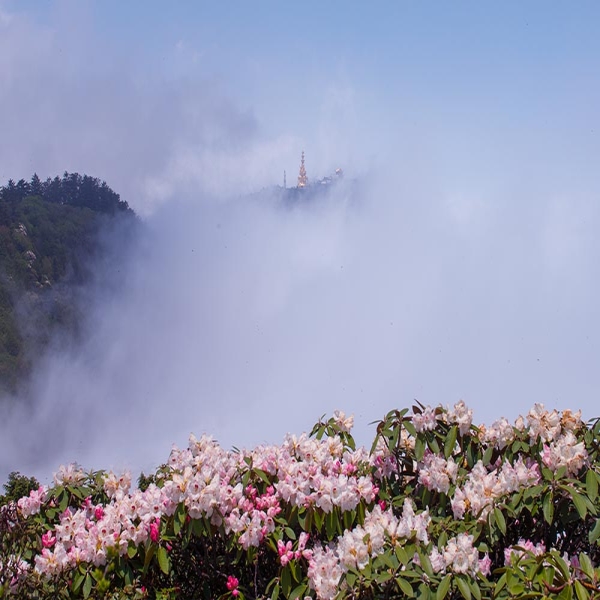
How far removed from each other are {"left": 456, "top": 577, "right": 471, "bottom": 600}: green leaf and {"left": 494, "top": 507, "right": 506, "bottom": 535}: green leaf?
0.42m

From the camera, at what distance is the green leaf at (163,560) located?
10.7 ft

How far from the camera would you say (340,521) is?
3408mm

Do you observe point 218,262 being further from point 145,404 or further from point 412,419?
point 412,419

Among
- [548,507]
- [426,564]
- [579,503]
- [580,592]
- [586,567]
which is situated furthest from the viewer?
[548,507]

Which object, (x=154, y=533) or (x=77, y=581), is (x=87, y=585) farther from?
Result: (x=154, y=533)

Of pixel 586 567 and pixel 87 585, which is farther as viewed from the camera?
pixel 87 585

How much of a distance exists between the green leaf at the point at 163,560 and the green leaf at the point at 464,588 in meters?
1.32

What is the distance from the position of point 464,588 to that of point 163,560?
1.37m

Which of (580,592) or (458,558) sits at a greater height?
(458,558)

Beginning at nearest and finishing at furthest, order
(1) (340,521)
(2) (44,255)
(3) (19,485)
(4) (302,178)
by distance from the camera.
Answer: (1) (340,521)
(3) (19,485)
(2) (44,255)
(4) (302,178)

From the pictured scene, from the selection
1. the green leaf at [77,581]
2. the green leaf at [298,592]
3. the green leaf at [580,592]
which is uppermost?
the green leaf at [77,581]

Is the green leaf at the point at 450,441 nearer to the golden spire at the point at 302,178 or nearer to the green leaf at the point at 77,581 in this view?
the green leaf at the point at 77,581

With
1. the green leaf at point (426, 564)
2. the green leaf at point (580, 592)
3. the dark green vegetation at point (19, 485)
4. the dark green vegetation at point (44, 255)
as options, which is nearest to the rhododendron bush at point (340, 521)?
the green leaf at point (426, 564)

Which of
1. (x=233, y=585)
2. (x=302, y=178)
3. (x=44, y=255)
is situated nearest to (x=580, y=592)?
(x=233, y=585)
